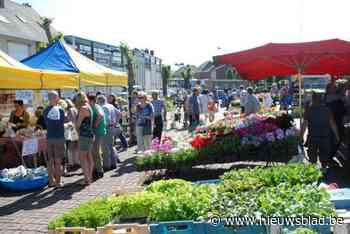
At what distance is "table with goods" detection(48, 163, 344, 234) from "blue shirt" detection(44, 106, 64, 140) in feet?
9.83

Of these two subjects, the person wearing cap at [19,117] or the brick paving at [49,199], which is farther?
the person wearing cap at [19,117]

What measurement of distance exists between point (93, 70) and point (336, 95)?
20.7 feet

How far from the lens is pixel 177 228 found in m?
4.01

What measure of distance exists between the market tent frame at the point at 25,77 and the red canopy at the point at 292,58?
3574 mm

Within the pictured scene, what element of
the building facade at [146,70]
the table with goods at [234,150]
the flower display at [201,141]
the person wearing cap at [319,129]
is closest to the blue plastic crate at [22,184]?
the table with goods at [234,150]

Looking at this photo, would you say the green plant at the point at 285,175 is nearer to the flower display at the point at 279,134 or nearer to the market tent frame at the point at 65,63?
the flower display at the point at 279,134

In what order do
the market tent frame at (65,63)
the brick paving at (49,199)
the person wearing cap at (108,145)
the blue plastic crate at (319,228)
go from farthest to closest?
the market tent frame at (65,63) → the person wearing cap at (108,145) → the brick paving at (49,199) → the blue plastic crate at (319,228)

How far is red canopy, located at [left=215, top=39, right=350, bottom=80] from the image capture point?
282 inches

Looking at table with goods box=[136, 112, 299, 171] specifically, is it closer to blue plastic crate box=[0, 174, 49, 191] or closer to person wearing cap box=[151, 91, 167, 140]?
blue plastic crate box=[0, 174, 49, 191]

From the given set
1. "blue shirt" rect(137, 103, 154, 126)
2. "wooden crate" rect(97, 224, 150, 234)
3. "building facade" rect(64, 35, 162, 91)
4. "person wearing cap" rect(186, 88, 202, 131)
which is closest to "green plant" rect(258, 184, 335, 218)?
"wooden crate" rect(97, 224, 150, 234)

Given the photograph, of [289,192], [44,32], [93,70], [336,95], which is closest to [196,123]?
[93,70]

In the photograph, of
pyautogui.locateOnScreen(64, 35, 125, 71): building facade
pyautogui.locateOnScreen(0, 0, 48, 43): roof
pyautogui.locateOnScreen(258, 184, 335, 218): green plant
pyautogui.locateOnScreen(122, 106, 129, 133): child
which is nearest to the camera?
pyautogui.locateOnScreen(258, 184, 335, 218): green plant

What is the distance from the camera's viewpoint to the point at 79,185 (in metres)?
8.27

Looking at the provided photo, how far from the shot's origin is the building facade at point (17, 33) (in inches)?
921
